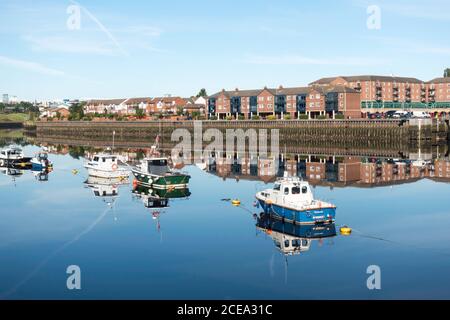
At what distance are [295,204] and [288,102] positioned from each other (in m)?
109

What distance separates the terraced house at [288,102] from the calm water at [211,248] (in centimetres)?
8314

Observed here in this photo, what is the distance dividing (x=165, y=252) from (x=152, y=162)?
25.1 m

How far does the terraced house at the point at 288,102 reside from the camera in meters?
136

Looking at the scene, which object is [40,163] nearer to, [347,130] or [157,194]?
[157,194]

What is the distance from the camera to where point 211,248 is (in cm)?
3198

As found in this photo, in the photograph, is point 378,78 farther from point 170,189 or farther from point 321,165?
point 170,189

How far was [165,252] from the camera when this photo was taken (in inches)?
1233

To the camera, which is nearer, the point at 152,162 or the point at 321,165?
the point at 152,162

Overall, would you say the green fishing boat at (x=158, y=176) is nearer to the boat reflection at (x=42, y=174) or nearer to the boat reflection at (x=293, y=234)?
the boat reflection at (x=42, y=174)

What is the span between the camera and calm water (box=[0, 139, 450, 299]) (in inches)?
997

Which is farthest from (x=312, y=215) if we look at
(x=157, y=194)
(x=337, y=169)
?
(x=337, y=169)

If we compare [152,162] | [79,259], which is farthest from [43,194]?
[79,259]
